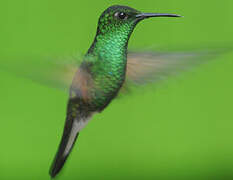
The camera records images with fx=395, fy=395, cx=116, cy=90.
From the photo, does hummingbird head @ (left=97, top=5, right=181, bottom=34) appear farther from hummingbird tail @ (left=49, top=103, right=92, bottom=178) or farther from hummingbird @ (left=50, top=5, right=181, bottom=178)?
hummingbird tail @ (left=49, top=103, right=92, bottom=178)

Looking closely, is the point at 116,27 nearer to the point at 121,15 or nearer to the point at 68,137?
the point at 121,15

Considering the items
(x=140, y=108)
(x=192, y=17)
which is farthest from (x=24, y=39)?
(x=192, y=17)

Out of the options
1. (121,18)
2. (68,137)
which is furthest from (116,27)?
(68,137)

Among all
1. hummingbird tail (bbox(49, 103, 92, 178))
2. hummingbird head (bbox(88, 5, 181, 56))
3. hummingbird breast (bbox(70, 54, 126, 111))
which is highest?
hummingbird head (bbox(88, 5, 181, 56))

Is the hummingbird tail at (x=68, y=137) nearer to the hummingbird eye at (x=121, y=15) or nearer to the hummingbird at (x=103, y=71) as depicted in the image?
the hummingbird at (x=103, y=71)

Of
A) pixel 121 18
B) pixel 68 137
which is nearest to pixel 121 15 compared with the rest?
pixel 121 18

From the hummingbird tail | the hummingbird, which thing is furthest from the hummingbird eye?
the hummingbird tail

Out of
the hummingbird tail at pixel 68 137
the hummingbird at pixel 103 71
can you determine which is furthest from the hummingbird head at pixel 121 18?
the hummingbird tail at pixel 68 137

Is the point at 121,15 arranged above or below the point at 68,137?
above
